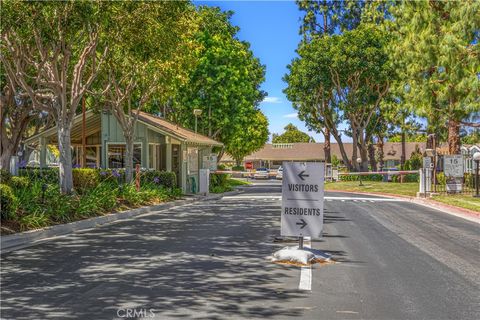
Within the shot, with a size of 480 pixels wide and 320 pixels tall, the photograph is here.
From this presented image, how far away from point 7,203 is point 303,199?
7.04 meters

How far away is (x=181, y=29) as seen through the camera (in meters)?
19.1

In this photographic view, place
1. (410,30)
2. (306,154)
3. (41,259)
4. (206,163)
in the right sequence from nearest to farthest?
(41,259), (410,30), (206,163), (306,154)

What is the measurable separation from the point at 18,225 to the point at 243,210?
872 cm

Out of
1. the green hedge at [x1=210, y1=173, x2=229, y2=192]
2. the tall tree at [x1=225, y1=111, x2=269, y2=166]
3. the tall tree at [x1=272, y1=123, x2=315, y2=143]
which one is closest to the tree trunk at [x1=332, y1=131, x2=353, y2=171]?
the tall tree at [x1=225, y1=111, x2=269, y2=166]

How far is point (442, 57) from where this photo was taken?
894 inches

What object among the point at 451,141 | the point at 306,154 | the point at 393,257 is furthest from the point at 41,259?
the point at 306,154

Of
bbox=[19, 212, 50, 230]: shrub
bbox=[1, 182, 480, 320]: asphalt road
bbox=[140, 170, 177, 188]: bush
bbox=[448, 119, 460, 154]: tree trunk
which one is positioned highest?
bbox=[448, 119, 460, 154]: tree trunk

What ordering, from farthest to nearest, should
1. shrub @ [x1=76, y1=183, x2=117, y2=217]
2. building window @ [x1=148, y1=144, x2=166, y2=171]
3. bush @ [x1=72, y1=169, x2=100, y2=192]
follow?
building window @ [x1=148, y1=144, x2=166, y2=171], bush @ [x1=72, y1=169, x2=100, y2=192], shrub @ [x1=76, y1=183, x2=117, y2=217]

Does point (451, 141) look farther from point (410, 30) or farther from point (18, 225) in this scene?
point (18, 225)

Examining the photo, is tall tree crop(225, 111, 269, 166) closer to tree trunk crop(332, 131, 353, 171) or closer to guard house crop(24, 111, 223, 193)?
tree trunk crop(332, 131, 353, 171)

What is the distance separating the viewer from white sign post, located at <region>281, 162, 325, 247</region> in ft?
28.5

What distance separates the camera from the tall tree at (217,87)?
40.0 metres

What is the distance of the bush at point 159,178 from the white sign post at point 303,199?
612 inches

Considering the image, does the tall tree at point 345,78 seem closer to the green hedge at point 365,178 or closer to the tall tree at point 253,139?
the green hedge at point 365,178
